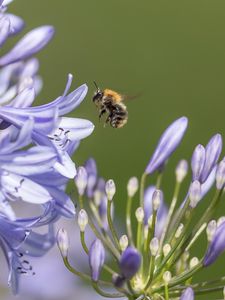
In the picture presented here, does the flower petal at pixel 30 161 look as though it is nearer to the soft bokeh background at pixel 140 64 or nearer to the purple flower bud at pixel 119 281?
the purple flower bud at pixel 119 281

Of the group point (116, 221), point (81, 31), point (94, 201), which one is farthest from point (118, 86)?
point (94, 201)

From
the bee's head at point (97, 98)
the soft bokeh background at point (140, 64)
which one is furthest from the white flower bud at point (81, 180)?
the soft bokeh background at point (140, 64)

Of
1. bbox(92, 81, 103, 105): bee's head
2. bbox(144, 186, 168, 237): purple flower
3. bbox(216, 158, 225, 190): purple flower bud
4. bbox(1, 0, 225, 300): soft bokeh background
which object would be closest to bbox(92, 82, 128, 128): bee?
bbox(92, 81, 103, 105): bee's head

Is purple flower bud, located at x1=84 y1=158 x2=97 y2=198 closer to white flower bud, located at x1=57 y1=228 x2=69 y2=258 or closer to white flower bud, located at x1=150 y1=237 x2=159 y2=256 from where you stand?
white flower bud, located at x1=57 y1=228 x2=69 y2=258

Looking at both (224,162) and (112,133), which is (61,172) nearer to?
(224,162)

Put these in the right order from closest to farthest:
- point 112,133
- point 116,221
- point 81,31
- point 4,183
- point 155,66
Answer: point 4,183
point 116,221
point 112,133
point 155,66
point 81,31
